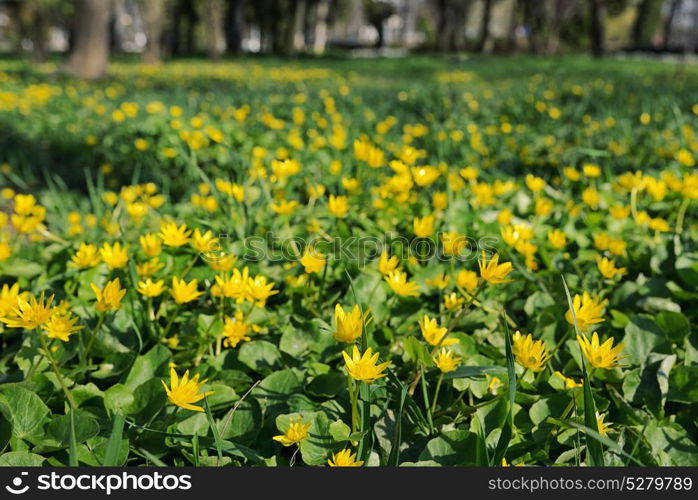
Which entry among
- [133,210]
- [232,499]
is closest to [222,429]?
[232,499]

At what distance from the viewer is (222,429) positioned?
1.24 m

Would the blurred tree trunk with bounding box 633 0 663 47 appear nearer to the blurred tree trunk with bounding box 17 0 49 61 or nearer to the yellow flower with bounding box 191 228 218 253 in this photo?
the blurred tree trunk with bounding box 17 0 49 61

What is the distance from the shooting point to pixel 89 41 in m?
10.3

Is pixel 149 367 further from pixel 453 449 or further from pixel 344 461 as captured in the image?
pixel 453 449

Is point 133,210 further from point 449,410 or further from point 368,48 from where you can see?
point 368,48

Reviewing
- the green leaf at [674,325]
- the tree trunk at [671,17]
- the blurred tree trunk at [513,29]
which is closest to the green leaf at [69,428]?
the green leaf at [674,325]

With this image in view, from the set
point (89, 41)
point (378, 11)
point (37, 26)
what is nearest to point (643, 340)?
point (89, 41)

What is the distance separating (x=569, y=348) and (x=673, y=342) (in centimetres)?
30

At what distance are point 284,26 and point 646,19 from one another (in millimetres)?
27945

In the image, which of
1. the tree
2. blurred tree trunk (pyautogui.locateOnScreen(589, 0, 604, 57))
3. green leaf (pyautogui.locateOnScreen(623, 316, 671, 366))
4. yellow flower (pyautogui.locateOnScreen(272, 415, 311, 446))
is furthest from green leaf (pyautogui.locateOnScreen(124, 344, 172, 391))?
the tree

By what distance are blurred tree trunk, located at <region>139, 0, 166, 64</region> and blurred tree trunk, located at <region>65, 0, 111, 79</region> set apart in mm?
9760

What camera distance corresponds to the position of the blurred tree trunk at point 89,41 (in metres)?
10.0

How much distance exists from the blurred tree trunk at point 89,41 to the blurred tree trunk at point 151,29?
32.0 feet

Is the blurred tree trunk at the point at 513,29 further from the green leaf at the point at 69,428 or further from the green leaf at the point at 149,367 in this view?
the green leaf at the point at 69,428
